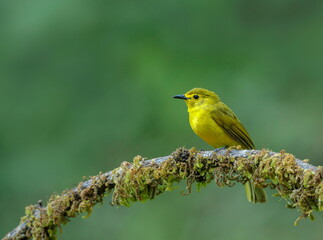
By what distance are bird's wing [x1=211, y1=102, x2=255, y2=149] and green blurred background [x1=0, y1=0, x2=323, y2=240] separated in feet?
7.70

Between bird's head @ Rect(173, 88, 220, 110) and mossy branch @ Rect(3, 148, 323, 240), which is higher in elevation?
bird's head @ Rect(173, 88, 220, 110)

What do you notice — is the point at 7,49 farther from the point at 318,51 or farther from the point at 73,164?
the point at 318,51

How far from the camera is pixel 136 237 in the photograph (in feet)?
23.2

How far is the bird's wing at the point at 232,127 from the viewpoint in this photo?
471 centimetres

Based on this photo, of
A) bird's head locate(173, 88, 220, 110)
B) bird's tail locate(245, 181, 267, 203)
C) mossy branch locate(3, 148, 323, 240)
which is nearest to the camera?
mossy branch locate(3, 148, 323, 240)

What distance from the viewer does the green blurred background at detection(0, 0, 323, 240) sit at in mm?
7258

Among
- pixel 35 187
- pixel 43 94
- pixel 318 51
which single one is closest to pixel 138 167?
pixel 35 187

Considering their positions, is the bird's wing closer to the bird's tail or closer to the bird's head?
the bird's head

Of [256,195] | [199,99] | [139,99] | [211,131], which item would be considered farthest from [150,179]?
[139,99]

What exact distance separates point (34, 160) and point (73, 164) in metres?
Answer: 0.51

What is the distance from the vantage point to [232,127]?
4789 mm

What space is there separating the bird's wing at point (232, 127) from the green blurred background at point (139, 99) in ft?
7.70

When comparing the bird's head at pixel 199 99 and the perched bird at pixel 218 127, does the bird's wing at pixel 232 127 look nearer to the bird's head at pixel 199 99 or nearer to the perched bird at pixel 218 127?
the perched bird at pixel 218 127

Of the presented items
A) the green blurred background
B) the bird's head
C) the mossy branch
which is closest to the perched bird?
the bird's head
